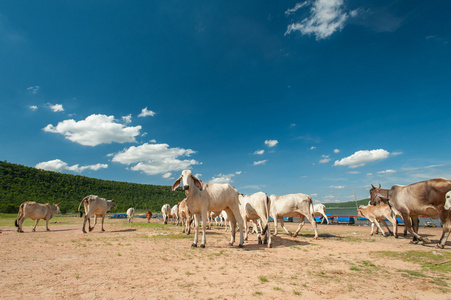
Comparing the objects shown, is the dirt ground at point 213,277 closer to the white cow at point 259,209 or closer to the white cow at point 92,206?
the white cow at point 259,209

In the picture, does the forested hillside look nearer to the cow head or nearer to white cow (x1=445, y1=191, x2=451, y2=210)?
the cow head

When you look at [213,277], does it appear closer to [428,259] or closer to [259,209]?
[259,209]

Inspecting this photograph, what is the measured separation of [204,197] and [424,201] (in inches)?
431

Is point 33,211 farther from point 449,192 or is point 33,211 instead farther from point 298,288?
point 449,192

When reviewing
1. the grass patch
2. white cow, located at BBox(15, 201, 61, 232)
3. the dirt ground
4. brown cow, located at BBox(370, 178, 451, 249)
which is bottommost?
the grass patch

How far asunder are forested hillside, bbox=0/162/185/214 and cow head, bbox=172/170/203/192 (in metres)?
49.7

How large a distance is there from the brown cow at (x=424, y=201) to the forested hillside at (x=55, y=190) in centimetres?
5894

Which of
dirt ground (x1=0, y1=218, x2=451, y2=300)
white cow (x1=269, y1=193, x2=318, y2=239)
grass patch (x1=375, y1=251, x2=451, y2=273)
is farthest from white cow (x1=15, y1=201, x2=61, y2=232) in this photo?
grass patch (x1=375, y1=251, x2=451, y2=273)

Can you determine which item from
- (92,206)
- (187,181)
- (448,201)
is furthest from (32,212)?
(448,201)

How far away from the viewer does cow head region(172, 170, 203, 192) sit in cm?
955

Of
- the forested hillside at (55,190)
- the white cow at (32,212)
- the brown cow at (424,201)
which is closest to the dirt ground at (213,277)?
the brown cow at (424,201)

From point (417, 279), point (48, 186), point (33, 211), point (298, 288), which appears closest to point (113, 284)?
point (298, 288)

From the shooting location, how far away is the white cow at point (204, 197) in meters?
9.75

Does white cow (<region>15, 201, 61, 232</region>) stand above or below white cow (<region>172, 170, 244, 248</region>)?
below
